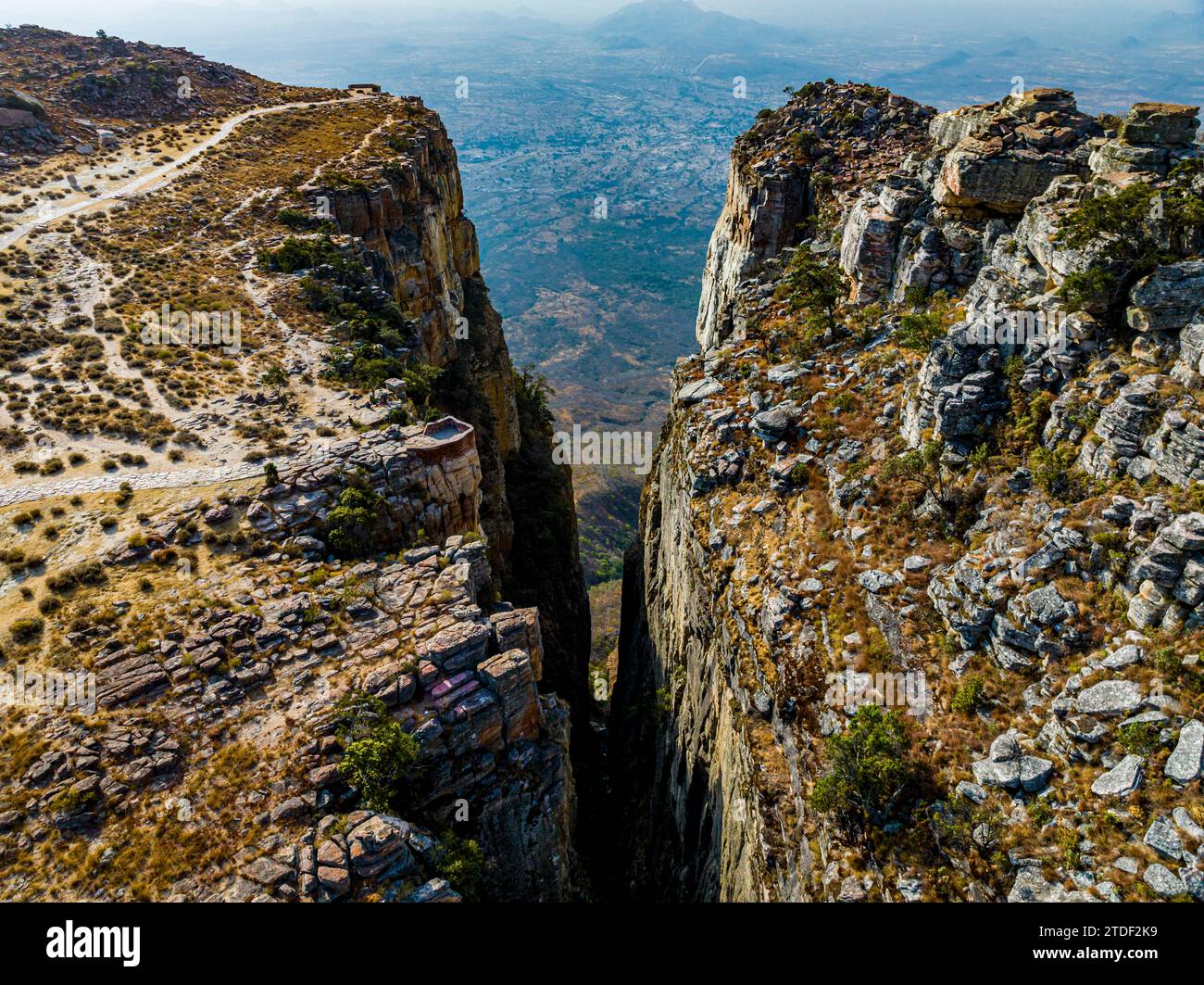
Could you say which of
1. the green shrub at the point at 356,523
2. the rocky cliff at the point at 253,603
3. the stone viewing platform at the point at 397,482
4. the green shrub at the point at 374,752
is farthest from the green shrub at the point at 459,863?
the stone viewing platform at the point at 397,482

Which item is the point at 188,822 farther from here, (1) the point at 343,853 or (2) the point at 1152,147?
(2) the point at 1152,147

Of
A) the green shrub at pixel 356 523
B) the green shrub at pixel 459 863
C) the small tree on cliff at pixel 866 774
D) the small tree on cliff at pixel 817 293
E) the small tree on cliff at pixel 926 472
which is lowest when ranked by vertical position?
the green shrub at pixel 459 863

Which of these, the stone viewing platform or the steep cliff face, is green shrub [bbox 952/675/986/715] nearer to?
the stone viewing platform

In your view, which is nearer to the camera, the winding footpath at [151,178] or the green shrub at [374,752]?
the green shrub at [374,752]

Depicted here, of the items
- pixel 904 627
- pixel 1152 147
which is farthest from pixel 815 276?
pixel 904 627

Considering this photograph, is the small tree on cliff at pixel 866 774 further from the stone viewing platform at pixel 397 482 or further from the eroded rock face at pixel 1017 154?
the eroded rock face at pixel 1017 154

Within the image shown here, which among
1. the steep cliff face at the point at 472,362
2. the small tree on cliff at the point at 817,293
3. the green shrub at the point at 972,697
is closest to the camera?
the green shrub at the point at 972,697

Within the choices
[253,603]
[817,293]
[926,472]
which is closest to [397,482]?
[253,603]
